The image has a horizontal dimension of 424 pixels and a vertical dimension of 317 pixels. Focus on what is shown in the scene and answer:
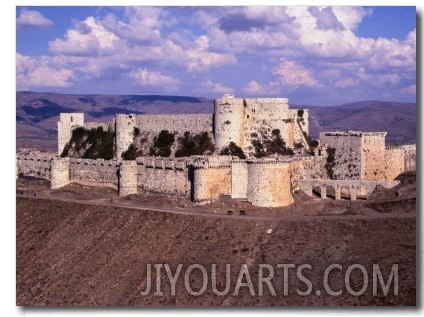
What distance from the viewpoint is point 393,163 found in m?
66.9

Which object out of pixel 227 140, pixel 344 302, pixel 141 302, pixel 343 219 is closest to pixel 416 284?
pixel 344 302

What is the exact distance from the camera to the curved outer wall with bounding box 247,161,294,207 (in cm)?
5544

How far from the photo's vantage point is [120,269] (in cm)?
4769

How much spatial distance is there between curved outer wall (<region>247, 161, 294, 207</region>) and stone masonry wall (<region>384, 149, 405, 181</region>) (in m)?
13.5

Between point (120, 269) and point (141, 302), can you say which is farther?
point (120, 269)

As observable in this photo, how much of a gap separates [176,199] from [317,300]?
64.2ft

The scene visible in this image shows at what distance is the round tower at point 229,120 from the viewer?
64.4m

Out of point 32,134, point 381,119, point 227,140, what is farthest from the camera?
point 381,119

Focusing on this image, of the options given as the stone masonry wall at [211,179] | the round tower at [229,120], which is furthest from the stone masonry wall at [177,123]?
the stone masonry wall at [211,179]

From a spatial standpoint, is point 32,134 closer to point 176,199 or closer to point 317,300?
point 176,199

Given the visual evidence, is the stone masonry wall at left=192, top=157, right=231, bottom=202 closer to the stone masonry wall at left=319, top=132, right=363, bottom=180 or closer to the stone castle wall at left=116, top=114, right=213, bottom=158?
the stone masonry wall at left=319, top=132, right=363, bottom=180

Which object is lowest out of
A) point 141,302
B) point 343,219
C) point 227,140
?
point 141,302

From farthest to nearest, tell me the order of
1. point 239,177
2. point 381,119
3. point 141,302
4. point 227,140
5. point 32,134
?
point 381,119, point 32,134, point 227,140, point 239,177, point 141,302

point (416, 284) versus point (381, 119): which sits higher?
point (381, 119)
